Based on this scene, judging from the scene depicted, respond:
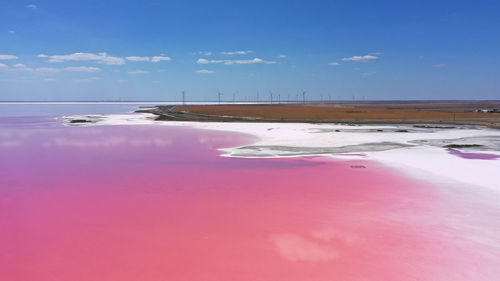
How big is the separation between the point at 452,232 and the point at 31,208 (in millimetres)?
11541

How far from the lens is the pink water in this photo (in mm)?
6973

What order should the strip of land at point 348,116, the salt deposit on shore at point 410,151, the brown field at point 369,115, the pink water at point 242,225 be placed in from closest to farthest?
the pink water at point 242,225, the salt deposit on shore at point 410,151, the strip of land at point 348,116, the brown field at point 369,115

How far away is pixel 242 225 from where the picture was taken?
30.3 feet

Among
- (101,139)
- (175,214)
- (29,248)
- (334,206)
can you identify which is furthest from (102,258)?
(101,139)

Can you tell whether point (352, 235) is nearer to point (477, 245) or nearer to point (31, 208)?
point (477, 245)

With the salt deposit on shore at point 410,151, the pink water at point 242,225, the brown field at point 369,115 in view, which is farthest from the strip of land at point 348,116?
the pink water at point 242,225

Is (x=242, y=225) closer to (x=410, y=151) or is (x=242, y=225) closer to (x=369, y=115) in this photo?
(x=410, y=151)

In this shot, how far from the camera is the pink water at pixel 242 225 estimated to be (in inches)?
275

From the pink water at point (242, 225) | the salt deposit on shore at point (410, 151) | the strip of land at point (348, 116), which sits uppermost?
the strip of land at point (348, 116)

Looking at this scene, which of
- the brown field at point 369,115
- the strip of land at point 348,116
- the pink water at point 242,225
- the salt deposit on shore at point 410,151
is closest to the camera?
the pink water at point 242,225

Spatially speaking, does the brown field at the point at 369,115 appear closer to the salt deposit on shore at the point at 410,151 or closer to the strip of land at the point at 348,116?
the strip of land at the point at 348,116

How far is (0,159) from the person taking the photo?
64.6 ft

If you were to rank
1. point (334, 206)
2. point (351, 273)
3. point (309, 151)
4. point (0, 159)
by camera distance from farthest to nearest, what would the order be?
point (309, 151), point (0, 159), point (334, 206), point (351, 273)

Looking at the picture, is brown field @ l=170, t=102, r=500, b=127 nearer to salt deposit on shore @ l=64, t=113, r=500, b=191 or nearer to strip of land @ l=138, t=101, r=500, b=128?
strip of land @ l=138, t=101, r=500, b=128
